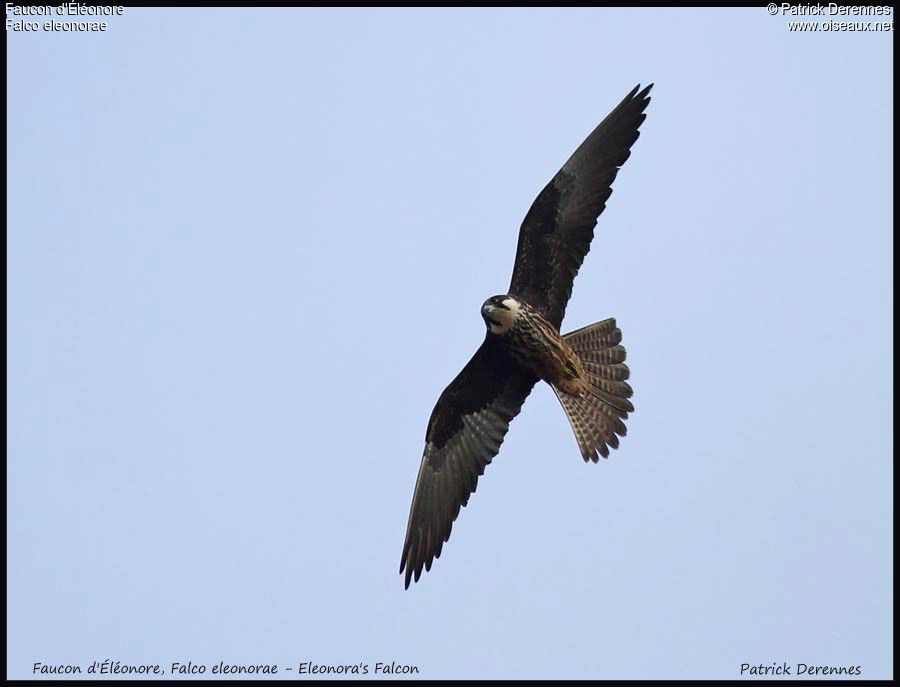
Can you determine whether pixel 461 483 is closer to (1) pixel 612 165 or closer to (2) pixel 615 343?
(2) pixel 615 343

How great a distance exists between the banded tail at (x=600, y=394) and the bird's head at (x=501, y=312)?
0.74m

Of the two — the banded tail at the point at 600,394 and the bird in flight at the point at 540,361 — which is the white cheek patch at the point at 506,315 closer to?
the bird in flight at the point at 540,361

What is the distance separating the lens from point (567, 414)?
11953 mm

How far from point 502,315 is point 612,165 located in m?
1.65

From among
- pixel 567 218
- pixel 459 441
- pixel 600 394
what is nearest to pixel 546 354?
pixel 600 394

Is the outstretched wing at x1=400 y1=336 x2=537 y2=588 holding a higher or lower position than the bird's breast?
lower

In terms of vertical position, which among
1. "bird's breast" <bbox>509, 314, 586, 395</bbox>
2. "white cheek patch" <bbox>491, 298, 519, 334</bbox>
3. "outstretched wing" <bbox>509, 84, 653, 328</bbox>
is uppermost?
"outstretched wing" <bbox>509, 84, 653, 328</bbox>

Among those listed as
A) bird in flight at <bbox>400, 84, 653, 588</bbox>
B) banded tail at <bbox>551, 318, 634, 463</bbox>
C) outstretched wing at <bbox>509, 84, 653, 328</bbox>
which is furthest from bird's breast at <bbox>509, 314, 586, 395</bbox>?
outstretched wing at <bbox>509, 84, 653, 328</bbox>

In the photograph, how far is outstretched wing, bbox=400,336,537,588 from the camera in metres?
12.0

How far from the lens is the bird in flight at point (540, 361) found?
38.1 ft

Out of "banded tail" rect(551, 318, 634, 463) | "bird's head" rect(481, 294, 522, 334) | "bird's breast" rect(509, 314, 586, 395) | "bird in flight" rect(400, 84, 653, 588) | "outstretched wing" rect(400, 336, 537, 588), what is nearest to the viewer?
"bird's head" rect(481, 294, 522, 334)

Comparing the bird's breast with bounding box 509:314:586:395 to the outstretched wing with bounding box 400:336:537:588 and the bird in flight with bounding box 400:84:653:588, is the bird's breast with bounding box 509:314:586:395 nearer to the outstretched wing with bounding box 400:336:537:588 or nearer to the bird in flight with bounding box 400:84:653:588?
the bird in flight with bounding box 400:84:653:588

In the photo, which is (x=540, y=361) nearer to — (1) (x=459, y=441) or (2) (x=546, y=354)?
(2) (x=546, y=354)

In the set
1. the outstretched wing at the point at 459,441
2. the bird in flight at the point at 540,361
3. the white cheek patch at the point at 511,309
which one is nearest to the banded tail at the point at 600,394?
the bird in flight at the point at 540,361
